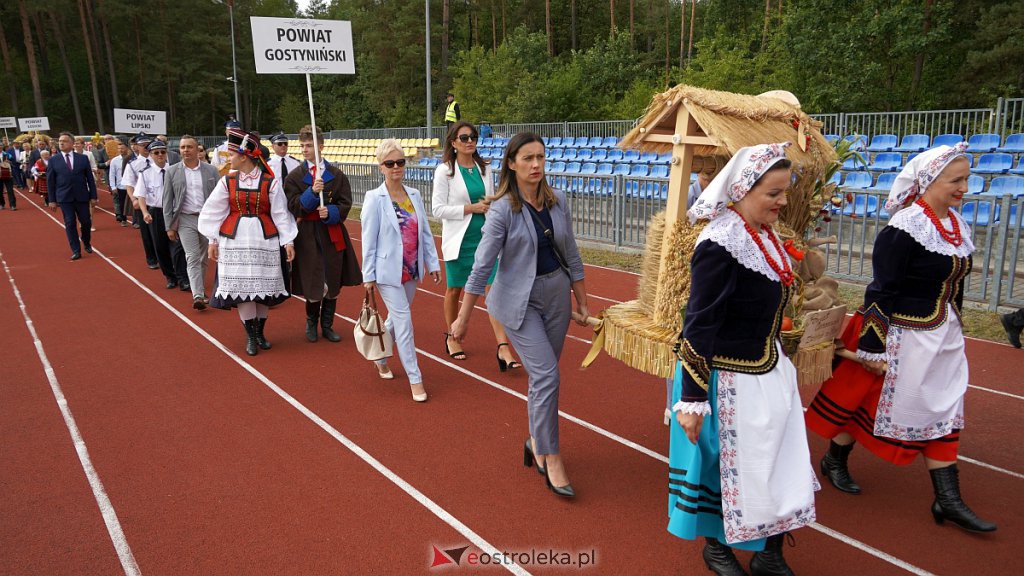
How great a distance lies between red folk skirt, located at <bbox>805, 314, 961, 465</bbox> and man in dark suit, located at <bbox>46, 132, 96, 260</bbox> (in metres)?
13.6

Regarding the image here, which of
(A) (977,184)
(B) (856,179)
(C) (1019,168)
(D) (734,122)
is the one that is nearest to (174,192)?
(D) (734,122)

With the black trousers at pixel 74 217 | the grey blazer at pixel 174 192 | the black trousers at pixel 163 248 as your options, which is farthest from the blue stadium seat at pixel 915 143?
the black trousers at pixel 74 217

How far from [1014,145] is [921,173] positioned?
12.4 meters

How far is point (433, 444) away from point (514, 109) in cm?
2793

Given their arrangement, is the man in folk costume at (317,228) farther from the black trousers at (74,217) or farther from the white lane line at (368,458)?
the black trousers at (74,217)

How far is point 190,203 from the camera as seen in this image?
30.7 ft

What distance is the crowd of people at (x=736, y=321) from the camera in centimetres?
305

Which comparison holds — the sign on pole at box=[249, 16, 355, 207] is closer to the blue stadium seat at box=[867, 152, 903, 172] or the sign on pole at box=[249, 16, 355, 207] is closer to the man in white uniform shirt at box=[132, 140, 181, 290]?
the man in white uniform shirt at box=[132, 140, 181, 290]

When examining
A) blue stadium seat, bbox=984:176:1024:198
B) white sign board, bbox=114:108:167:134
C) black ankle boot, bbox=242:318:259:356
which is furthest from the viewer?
white sign board, bbox=114:108:167:134

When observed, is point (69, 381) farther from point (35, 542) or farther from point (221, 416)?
point (35, 542)

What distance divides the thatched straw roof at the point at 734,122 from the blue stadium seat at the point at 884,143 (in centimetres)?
1303

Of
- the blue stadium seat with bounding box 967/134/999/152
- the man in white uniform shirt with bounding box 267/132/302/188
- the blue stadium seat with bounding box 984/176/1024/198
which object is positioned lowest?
the blue stadium seat with bounding box 984/176/1024/198

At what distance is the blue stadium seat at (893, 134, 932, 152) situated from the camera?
1513 centimetres

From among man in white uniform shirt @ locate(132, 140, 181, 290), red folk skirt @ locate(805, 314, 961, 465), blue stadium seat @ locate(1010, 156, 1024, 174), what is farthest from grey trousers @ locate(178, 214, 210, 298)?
blue stadium seat @ locate(1010, 156, 1024, 174)
